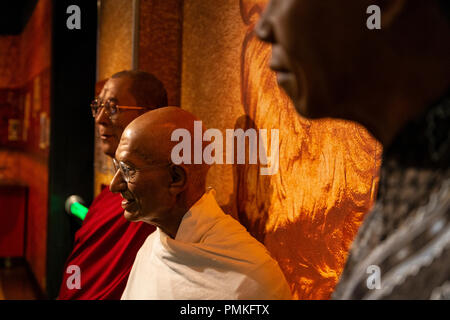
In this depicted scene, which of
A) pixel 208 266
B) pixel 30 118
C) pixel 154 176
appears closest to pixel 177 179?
pixel 154 176

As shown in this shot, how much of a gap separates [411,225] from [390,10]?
21cm

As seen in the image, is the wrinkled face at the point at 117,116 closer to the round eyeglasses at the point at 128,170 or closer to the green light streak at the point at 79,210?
the round eyeglasses at the point at 128,170

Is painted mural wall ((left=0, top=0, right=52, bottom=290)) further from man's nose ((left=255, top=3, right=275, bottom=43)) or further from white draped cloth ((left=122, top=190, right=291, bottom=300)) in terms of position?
man's nose ((left=255, top=3, right=275, bottom=43))

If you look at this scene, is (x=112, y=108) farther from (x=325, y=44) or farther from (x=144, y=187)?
(x=325, y=44)

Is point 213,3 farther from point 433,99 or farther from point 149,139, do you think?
point 433,99

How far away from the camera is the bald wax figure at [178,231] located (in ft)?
3.79

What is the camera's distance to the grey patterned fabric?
502 mm

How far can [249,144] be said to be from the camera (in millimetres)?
1779

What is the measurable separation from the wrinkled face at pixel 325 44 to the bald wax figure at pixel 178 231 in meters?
0.63

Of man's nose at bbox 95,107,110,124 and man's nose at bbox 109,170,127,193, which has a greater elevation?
man's nose at bbox 95,107,110,124

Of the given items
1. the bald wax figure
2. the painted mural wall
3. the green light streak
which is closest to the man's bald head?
the bald wax figure

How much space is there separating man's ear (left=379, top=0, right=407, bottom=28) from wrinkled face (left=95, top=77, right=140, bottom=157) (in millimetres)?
1378

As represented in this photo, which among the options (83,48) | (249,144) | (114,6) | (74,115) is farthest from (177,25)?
(74,115)

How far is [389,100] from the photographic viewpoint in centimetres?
58
